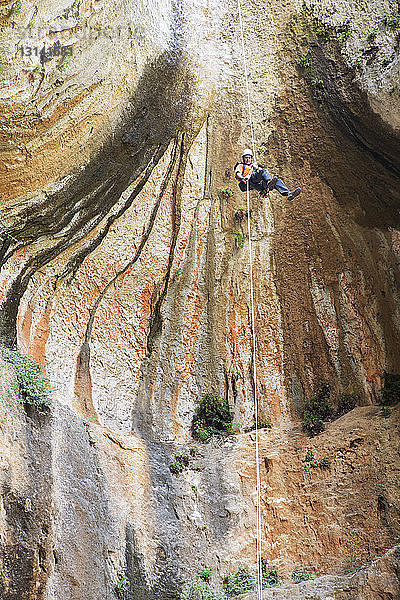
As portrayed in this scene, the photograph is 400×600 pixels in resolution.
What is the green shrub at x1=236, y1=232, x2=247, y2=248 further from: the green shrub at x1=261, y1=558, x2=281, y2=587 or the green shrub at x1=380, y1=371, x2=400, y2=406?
the green shrub at x1=261, y1=558, x2=281, y2=587

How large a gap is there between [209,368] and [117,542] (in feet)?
14.4

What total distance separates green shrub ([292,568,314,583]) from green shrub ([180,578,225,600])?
1.22 meters

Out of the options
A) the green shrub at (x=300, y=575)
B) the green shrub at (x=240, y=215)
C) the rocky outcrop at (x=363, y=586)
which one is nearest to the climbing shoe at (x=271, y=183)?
the green shrub at (x=240, y=215)

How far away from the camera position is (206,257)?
487 inches

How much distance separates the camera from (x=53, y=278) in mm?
11172

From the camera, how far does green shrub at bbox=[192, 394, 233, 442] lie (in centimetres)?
1107

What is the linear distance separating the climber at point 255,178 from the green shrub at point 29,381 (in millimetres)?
5437

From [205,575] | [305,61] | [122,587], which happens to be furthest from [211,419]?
[305,61]

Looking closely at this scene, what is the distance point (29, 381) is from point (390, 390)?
674cm

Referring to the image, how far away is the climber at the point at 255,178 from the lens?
11.1 metres

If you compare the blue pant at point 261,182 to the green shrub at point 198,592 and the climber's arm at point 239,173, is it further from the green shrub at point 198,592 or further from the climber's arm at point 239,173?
the green shrub at point 198,592

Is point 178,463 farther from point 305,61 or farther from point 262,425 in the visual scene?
point 305,61

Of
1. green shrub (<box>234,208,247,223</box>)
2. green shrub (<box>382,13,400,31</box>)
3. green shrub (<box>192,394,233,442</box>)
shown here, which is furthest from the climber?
green shrub (<box>192,394,233,442</box>)

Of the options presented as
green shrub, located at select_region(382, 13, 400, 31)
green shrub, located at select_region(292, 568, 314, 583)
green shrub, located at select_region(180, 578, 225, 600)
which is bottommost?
green shrub, located at select_region(180, 578, 225, 600)
